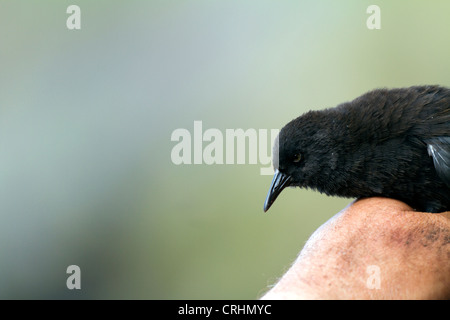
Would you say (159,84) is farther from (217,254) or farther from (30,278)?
(30,278)

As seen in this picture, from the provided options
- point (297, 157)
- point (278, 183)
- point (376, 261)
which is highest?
point (297, 157)

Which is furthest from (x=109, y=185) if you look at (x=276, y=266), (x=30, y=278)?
(x=276, y=266)

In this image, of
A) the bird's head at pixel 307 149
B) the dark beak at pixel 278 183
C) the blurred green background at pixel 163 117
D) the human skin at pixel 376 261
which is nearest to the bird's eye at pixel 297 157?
the bird's head at pixel 307 149

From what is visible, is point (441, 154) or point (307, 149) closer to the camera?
point (441, 154)

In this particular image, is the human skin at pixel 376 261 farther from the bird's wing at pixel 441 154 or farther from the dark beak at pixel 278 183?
the dark beak at pixel 278 183

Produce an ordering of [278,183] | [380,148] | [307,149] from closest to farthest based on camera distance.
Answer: [380,148] → [307,149] → [278,183]

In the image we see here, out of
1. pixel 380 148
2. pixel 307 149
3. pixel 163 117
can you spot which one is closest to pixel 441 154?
pixel 380 148

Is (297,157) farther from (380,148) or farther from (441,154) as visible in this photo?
(441,154)

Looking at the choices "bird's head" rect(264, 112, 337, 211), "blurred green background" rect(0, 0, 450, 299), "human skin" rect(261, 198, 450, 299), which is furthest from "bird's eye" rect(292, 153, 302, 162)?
"blurred green background" rect(0, 0, 450, 299)
